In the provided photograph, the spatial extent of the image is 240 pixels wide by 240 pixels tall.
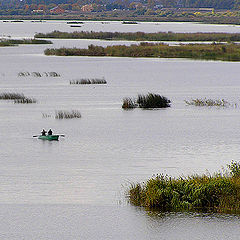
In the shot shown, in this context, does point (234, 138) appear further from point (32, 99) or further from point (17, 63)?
point (17, 63)

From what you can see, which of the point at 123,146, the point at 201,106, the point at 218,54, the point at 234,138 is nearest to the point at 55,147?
the point at 123,146

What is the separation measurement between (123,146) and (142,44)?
70018 mm

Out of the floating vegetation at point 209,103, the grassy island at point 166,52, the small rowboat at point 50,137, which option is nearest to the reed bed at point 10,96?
the floating vegetation at point 209,103

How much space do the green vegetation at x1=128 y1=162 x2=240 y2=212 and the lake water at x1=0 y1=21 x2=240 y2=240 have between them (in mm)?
380

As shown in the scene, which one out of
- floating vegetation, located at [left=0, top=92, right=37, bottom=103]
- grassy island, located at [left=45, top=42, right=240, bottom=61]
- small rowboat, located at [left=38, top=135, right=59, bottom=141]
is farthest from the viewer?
grassy island, located at [left=45, top=42, right=240, bottom=61]

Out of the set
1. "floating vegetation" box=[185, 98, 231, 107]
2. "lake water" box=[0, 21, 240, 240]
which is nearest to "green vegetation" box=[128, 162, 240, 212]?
"lake water" box=[0, 21, 240, 240]

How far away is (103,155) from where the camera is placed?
104ft

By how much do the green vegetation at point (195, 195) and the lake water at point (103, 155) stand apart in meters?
0.38

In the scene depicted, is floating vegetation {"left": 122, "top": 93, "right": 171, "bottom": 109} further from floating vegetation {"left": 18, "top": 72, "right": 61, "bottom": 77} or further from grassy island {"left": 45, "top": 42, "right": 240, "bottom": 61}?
grassy island {"left": 45, "top": 42, "right": 240, "bottom": 61}

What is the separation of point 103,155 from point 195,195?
37.8 ft

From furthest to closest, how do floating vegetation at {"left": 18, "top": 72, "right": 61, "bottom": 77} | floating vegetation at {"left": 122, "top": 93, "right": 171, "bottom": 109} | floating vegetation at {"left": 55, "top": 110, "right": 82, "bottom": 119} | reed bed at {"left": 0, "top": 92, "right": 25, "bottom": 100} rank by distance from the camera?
1. floating vegetation at {"left": 18, "top": 72, "right": 61, "bottom": 77}
2. reed bed at {"left": 0, "top": 92, "right": 25, "bottom": 100}
3. floating vegetation at {"left": 122, "top": 93, "right": 171, "bottom": 109}
4. floating vegetation at {"left": 55, "top": 110, "right": 82, "bottom": 119}

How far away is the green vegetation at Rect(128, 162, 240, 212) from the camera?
20375mm

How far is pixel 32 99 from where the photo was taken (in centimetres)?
5197

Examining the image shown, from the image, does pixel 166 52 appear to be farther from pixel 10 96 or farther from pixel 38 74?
pixel 10 96
